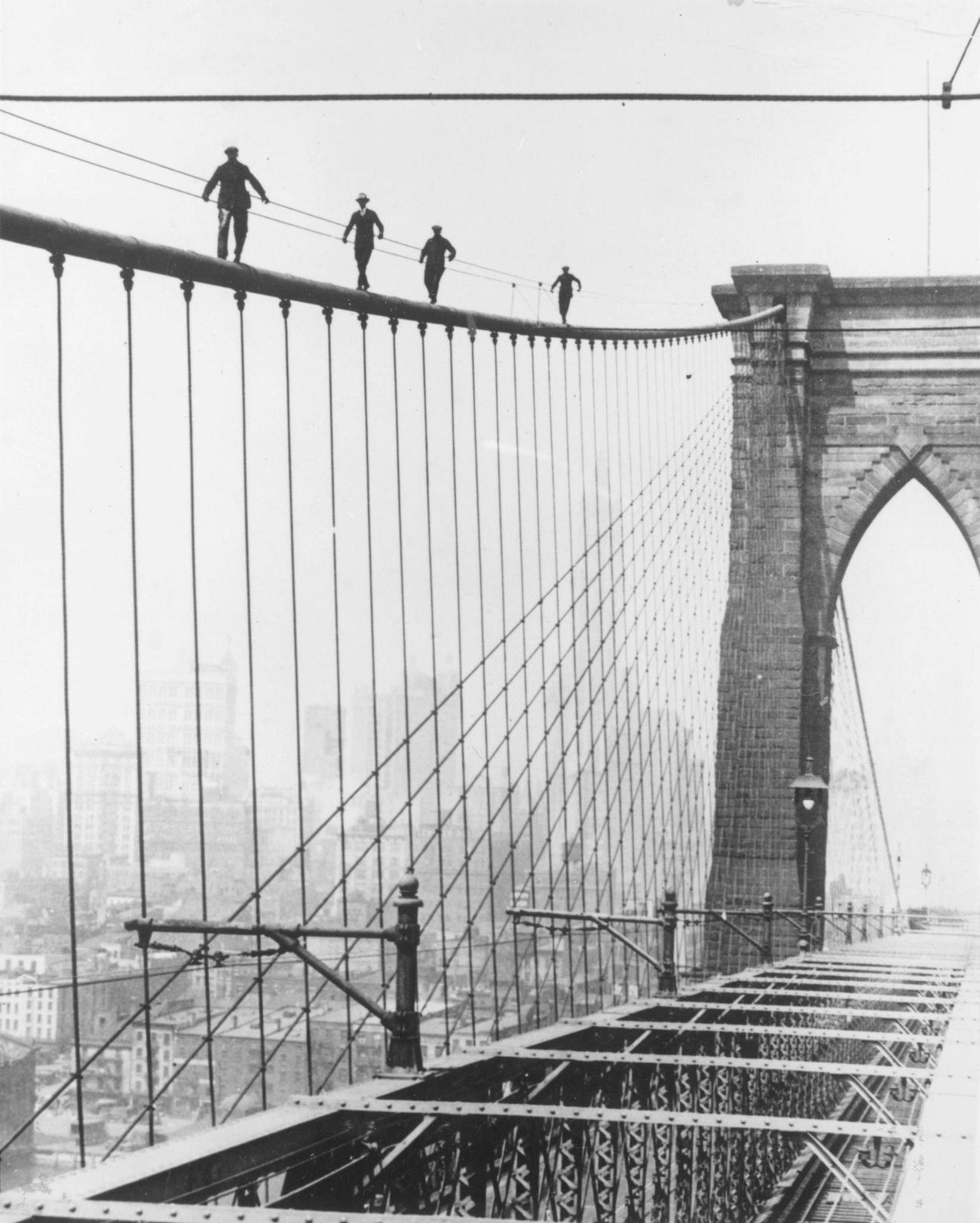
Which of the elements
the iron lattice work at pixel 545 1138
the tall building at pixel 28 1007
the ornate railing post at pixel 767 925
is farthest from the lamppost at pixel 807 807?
the tall building at pixel 28 1007

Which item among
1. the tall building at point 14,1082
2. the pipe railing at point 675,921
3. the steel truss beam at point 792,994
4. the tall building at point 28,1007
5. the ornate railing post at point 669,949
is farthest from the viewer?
the ornate railing post at point 669,949

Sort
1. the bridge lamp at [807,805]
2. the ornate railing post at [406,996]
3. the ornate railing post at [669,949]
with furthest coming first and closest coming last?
the bridge lamp at [807,805]
the ornate railing post at [669,949]
the ornate railing post at [406,996]

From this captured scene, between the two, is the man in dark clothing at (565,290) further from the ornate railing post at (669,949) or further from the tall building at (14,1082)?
the tall building at (14,1082)

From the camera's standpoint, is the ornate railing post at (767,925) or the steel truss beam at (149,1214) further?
the ornate railing post at (767,925)

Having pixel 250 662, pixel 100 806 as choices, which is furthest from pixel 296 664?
pixel 100 806

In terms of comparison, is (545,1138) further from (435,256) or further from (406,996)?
(435,256)

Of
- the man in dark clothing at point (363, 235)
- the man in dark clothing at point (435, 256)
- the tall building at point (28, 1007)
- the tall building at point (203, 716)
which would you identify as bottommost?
the tall building at point (28, 1007)
